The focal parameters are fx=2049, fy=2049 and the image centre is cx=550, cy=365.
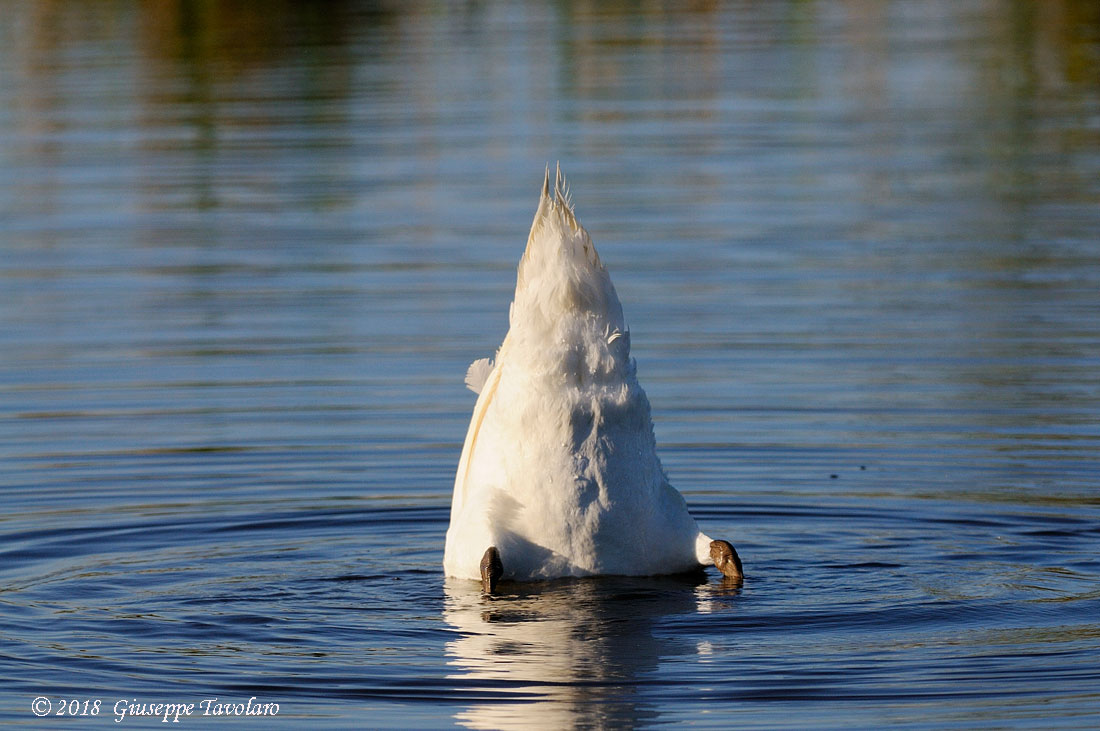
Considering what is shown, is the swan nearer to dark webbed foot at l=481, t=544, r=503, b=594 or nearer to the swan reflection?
dark webbed foot at l=481, t=544, r=503, b=594

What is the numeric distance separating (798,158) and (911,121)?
139 inches

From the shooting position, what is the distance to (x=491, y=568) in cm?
834

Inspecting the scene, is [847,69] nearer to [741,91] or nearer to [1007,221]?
[741,91]

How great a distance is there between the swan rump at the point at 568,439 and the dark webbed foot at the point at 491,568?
2.3 inches

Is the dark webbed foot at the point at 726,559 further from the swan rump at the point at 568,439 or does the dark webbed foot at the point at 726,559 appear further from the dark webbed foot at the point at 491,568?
the dark webbed foot at the point at 491,568

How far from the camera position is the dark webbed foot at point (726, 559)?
8.38 m

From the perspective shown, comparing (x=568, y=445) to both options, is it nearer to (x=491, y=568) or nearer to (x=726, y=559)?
(x=491, y=568)

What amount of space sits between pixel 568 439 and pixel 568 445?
2cm

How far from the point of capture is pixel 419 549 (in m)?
9.46

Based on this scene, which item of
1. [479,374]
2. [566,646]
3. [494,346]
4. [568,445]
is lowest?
[566,646]

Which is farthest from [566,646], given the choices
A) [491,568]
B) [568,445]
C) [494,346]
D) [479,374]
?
[494,346]

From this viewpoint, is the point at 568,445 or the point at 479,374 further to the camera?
the point at 479,374

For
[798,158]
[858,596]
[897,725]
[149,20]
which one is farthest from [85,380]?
[149,20]

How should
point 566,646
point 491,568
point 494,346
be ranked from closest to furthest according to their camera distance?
point 566,646 → point 491,568 → point 494,346
